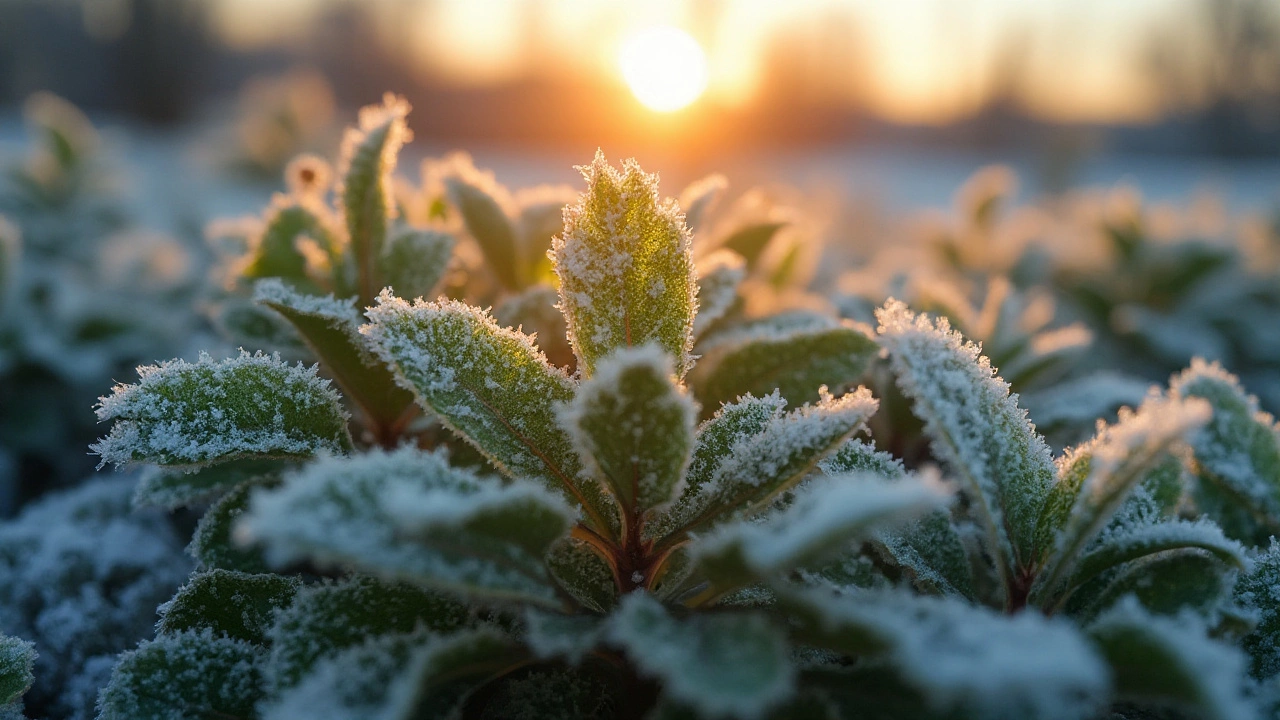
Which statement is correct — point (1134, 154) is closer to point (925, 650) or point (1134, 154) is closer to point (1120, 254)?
point (1120, 254)

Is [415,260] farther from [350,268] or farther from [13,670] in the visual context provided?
[13,670]

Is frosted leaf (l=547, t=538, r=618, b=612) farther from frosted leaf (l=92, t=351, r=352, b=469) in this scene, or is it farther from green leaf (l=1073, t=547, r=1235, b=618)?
green leaf (l=1073, t=547, r=1235, b=618)

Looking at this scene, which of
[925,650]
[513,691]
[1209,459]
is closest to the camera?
[925,650]

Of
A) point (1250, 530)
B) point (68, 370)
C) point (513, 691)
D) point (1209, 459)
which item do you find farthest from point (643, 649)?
point (68, 370)

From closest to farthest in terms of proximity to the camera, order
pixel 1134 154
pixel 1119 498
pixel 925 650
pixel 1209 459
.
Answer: pixel 925 650 < pixel 1119 498 < pixel 1209 459 < pixel 1134 154

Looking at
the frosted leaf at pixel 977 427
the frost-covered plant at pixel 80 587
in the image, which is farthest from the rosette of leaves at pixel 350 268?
the frosted leaf at pixel 977 427
